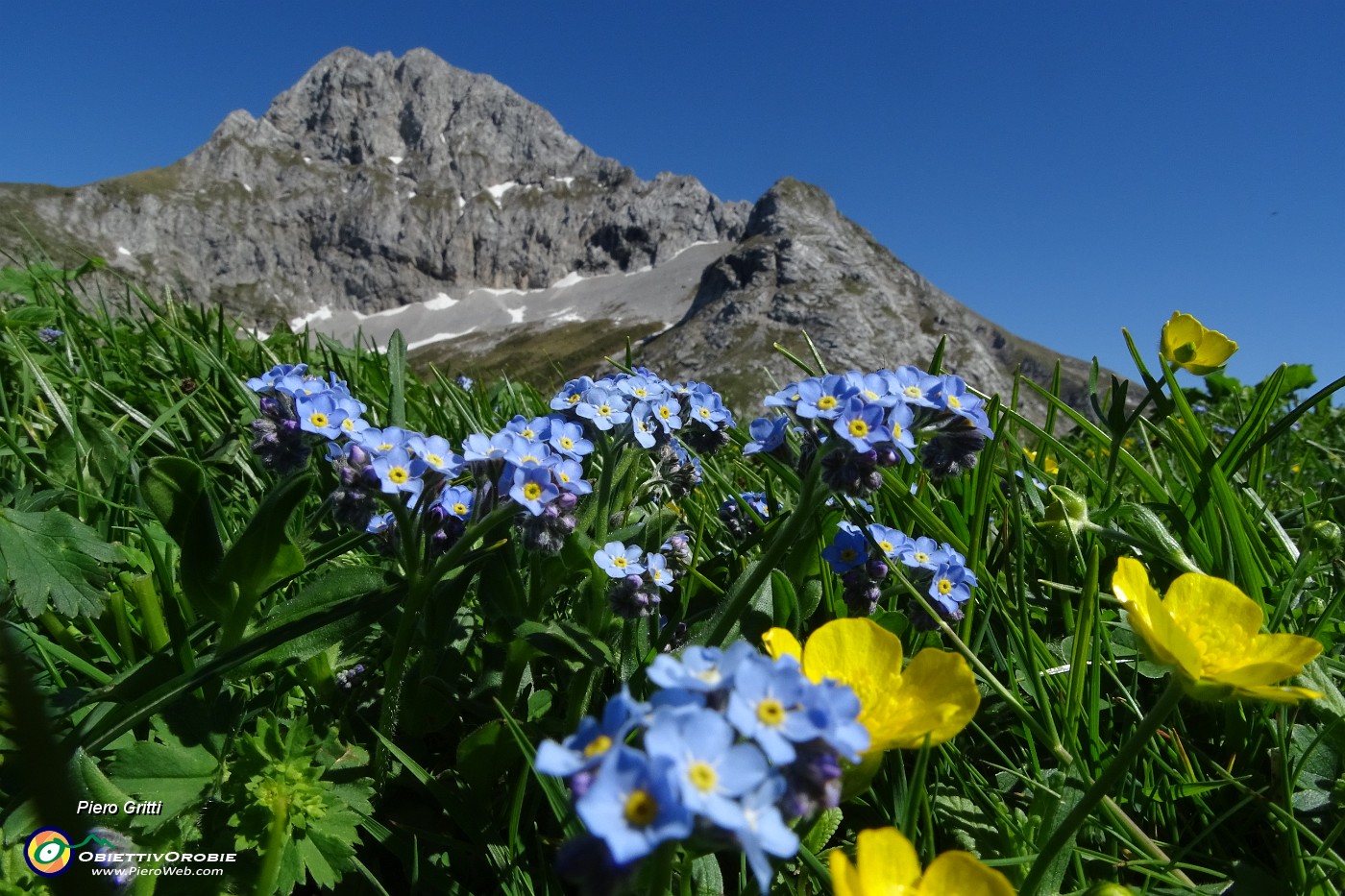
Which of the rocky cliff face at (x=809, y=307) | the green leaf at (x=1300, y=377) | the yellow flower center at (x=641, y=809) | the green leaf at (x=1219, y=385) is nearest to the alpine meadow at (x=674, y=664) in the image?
the yellow flower center at (x=641, y=809)

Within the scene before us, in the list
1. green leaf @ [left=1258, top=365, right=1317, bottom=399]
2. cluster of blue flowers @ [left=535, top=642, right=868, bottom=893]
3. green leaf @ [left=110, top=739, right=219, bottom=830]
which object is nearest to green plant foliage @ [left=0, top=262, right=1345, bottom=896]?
green leaf @ [left=110, top=739, right=219, bottom=830]

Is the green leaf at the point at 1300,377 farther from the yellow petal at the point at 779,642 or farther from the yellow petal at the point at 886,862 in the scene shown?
the yellow petal at the point at 886,862

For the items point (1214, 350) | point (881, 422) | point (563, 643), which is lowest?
point (563, 643)

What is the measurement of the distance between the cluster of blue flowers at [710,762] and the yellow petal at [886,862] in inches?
6.9

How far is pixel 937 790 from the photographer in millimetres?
1914

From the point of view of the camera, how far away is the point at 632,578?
6.88ft

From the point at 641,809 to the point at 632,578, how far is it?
125 centimetres

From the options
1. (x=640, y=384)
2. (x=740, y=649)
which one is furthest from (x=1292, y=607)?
(x=740, y=649)

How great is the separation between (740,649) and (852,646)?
1.67ft

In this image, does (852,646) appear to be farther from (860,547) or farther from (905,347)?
(905,347)

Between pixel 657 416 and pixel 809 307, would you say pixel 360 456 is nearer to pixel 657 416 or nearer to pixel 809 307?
pixel 657 416

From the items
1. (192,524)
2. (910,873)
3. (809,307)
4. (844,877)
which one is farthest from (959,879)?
(809,307)

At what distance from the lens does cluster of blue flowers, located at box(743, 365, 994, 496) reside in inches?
68.6

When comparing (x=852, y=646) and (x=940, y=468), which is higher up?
(x=940, y=468)
